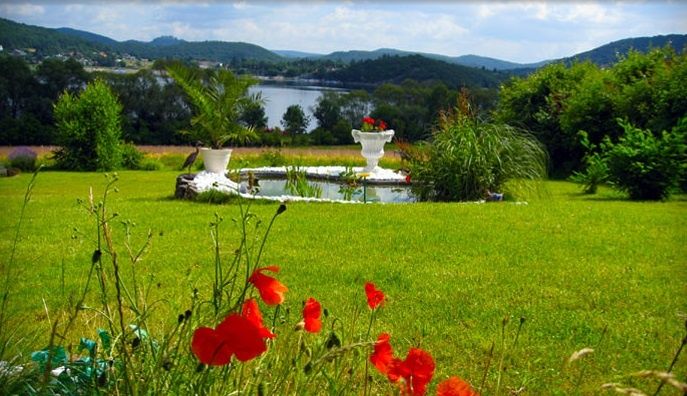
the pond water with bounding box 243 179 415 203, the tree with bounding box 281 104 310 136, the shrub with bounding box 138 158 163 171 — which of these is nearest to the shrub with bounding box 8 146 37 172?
the shrub with bounding box 138 158 163 171

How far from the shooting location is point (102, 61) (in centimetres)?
918

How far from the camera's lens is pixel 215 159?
11.4m

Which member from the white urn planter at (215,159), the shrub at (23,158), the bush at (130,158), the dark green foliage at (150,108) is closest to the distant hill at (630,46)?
the white urn planter at (215,159)

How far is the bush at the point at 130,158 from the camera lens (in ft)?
55.1

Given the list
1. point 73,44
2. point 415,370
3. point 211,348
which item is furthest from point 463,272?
point 73,44

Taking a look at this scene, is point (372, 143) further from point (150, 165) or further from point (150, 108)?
point (150, 108)

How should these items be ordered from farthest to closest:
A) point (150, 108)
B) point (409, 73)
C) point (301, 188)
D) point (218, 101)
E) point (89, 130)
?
point (409, 73), point (150, 108), point (89, 130), point (218, 101), point (301, 188)

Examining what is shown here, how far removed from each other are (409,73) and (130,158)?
18512mm

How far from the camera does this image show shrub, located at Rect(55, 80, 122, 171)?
15.9m

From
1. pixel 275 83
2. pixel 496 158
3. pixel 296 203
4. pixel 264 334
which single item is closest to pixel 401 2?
pixel 264 334

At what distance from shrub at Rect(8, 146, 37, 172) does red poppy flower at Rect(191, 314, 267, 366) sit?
15.8m

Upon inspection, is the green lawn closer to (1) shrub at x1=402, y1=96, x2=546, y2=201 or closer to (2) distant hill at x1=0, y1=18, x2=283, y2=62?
(1) shrub at x1=402, y1=96, x2=546, y2=201

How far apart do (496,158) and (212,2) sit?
6944 millimetres

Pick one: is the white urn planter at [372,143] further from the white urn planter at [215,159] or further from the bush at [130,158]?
the bush at [130,158]
